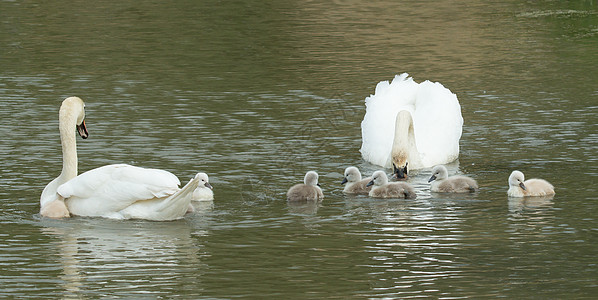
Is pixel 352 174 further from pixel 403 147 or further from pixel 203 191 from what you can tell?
pixel 203 191

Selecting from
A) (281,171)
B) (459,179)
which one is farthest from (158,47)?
(459,179)

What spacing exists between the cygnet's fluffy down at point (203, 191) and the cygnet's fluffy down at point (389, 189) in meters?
1.52

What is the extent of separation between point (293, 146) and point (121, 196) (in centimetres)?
397

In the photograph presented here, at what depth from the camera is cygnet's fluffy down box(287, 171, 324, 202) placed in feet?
38.3

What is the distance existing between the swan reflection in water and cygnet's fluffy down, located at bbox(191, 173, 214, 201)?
69 centimetres

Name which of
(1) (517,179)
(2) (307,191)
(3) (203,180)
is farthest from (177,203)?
(1) (517,179)

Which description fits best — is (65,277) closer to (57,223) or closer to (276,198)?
(57,223)

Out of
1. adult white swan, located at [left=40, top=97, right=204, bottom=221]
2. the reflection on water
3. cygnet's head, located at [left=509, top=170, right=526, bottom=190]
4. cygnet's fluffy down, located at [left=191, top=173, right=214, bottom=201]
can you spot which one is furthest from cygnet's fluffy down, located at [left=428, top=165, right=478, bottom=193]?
adult white swan, located at [left=40, top=97, right=204, bottom=221]

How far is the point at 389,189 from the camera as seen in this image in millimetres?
11867

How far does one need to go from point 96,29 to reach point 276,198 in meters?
15.0

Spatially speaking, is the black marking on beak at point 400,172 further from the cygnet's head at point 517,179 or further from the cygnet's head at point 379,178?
the cygnet's head at point 517,179

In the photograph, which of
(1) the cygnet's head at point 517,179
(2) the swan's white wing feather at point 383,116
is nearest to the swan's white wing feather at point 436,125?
(2) the swan's white wing feather at point 383,116

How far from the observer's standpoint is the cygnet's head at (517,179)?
11570mm

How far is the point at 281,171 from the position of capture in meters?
13.2
